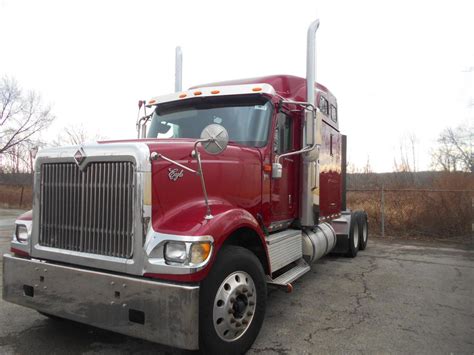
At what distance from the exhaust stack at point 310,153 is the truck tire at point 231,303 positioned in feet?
6.37

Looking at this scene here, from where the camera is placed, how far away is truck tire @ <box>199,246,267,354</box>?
297 centimetres

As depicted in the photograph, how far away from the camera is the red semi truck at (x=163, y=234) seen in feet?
9.50

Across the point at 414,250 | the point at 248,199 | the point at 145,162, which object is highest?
the point at 145,162

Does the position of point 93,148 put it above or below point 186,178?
above

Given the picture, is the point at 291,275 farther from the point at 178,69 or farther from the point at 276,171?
the point at 178,69

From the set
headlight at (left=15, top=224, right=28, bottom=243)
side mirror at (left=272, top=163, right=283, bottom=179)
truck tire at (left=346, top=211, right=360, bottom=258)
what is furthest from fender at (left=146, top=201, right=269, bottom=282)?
truck tire at (left=346, top=211, right=360, bottom=258)

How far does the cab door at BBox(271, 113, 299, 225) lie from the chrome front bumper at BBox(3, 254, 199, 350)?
2.26 meters

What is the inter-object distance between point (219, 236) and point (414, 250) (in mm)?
8196

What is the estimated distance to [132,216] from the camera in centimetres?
303

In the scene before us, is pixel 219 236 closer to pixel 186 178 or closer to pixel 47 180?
pixel 186 178

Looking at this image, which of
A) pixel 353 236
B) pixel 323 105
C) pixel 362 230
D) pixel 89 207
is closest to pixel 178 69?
pixel 323 105

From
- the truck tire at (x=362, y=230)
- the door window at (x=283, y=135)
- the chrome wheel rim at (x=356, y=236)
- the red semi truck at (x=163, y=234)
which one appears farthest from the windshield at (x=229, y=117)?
the truck tire at (x=362, y=230)

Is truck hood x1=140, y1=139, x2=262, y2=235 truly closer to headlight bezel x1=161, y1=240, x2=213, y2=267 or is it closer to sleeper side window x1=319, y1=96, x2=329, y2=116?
headlight bezel x1=161, y1=240, x2=213, y2=267

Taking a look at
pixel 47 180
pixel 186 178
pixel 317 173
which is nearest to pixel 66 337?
pixel 47 180
